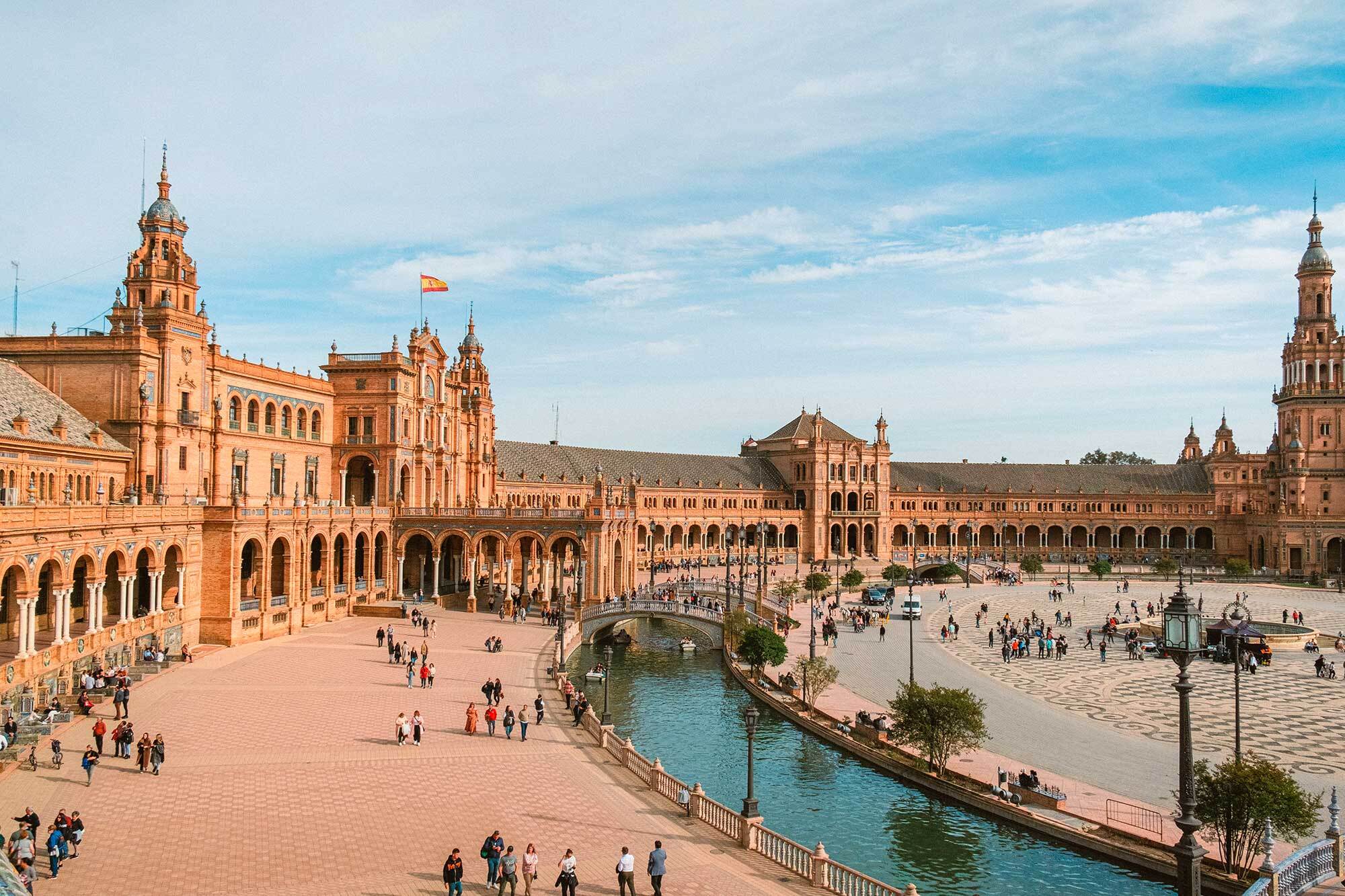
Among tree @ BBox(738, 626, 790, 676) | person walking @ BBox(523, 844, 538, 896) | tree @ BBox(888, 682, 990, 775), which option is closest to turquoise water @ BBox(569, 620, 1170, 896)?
tree @ BBox(888, 682, 990, 775)

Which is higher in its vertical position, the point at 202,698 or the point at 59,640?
the point at 59,640

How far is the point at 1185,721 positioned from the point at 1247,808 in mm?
9549

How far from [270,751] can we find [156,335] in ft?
95.5

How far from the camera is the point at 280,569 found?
5616 centimetres

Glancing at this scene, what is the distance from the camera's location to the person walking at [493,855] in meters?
20.6

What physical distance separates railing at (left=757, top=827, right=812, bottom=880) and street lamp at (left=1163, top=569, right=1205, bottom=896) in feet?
28.9

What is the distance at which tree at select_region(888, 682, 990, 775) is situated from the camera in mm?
31422

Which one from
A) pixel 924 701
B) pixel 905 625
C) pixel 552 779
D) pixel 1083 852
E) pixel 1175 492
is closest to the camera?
pixel 1083 852

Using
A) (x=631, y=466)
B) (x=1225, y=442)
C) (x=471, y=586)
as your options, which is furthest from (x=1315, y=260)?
(x=471, y=586)

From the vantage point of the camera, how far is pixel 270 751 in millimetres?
30281

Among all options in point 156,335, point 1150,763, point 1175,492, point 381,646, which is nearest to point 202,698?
point 381,646

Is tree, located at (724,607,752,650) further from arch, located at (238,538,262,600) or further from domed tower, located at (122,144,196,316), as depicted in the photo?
domed tower, located at (122,144,196,316)

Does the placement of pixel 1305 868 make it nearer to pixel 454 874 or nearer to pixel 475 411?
pixel 454 874

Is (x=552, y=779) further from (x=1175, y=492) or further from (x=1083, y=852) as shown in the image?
(x=1175, y=492)
